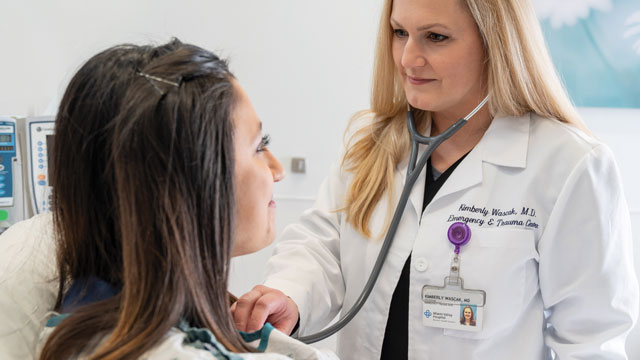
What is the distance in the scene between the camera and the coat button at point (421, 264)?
1191mm

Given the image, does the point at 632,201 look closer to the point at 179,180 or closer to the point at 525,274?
the point at 525,274

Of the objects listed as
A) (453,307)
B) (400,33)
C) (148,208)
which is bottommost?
(453,307)

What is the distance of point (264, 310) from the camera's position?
1105 millimetres

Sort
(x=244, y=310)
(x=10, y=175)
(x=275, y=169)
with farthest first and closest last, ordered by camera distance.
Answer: (x=10, y=175)
(x=244, y=310)
(x=275, y=169)

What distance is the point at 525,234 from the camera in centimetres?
114

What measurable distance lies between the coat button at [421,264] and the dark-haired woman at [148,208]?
46 centimetres

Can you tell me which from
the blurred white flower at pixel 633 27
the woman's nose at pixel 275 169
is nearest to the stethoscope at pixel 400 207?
the woman's nose at pixel 275 169

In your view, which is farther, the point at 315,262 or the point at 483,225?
the point at 315,262

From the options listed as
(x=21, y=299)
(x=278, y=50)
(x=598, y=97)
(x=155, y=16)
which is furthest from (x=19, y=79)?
(x=598, y=97)

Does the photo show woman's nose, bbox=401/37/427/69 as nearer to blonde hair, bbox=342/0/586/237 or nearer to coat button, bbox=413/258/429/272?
blonde hair, bbox=342/0/586/237

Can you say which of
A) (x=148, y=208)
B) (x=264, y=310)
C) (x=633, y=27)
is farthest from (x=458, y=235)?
(x=633, y=27)

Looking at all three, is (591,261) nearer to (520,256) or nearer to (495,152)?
(520,256)

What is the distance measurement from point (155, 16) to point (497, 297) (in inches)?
70.6

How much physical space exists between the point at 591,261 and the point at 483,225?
0.65ft
